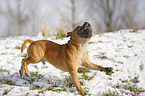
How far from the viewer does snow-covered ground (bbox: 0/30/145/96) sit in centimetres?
301

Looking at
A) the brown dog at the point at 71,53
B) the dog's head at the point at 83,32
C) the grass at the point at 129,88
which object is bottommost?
the grass at the point at 129,88

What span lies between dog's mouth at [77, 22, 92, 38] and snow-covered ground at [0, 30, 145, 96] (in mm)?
1097

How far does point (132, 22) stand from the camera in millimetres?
16031

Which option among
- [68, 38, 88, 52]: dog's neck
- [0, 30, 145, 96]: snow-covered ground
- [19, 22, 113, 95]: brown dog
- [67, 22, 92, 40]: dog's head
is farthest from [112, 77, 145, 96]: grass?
[67, 22, 92, 40]: dog's head

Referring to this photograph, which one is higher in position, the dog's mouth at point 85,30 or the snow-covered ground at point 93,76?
the dog's mouth at point 85,30

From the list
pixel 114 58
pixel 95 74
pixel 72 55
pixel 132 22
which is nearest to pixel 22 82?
pixel 72 55

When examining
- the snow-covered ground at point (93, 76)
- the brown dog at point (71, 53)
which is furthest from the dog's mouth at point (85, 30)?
the snow-covered ground at point (93, 76)

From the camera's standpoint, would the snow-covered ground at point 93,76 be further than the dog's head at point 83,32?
Yes

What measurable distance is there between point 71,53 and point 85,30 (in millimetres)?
520

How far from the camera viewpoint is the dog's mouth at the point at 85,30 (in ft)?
9.40

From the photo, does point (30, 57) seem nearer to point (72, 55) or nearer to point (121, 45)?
point (72, 55)

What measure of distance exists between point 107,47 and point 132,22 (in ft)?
37.8

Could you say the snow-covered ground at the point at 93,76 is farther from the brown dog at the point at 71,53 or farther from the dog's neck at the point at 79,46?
the dog's neck at the point at 79,46

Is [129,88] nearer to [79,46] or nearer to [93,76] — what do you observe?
[93,76]
